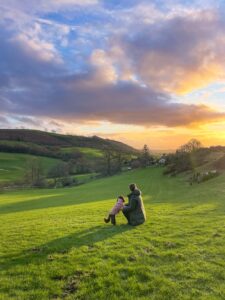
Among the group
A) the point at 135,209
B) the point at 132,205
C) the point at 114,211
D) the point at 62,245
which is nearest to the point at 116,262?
the point at 62,245

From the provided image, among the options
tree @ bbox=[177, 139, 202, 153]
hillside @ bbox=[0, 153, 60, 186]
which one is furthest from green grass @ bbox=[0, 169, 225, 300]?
hillside @ bbox=[0, 153, 60, 186]

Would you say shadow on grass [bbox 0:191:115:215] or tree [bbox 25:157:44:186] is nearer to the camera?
shadow on grass [bbox 0:191:115:215]

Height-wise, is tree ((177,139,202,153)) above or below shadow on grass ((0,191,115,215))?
above

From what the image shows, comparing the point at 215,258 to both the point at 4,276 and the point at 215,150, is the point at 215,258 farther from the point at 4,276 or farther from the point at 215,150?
the point at 215,150

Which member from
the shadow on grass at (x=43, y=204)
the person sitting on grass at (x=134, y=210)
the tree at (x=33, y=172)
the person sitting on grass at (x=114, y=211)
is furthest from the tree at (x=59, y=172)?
the person sitting on grass at (x=134, y=210)

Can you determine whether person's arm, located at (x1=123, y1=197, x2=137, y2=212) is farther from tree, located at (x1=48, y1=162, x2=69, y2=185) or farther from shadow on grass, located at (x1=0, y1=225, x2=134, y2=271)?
tree, located at (x1=48, y1=162, x2=69, y2=185)

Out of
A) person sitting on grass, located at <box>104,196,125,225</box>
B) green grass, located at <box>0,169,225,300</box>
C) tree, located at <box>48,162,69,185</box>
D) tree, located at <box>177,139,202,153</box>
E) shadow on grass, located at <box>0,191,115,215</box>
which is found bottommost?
shadow on grass, located at <box>0,191,115,215</box>

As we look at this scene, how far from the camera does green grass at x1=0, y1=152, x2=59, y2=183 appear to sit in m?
123

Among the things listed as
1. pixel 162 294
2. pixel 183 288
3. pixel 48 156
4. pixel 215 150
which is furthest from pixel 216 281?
pixel 48 156

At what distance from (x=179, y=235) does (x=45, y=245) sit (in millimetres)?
6031

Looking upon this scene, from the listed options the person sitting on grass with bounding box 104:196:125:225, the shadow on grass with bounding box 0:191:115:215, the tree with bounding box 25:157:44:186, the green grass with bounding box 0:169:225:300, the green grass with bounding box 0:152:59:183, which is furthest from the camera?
the green grass with bounding box 0:152:59:183

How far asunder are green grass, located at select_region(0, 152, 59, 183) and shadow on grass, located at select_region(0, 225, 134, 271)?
106 m

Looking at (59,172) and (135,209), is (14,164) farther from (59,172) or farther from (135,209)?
(135,209)

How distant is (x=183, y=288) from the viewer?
29.3 feet
